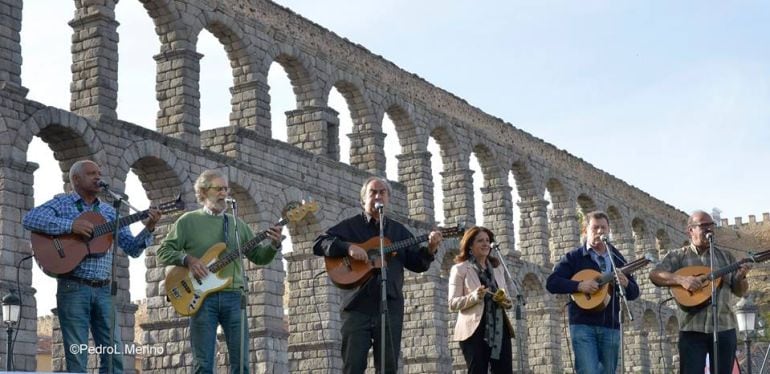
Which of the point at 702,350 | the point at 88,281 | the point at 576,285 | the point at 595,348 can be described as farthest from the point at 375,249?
the point at 702,350

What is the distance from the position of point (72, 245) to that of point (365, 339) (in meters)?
2.55

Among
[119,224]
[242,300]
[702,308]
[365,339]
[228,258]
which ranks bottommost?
[365,339]

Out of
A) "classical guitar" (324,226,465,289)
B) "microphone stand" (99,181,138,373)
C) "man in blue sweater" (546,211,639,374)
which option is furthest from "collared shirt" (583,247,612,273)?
"microphone stand" (99,181,138,373)

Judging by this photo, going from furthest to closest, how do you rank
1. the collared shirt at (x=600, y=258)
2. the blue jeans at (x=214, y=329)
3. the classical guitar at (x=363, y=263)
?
the collared shirt at (x=600, y=258), the classical guitar at (x=363, y=263), the blue jeans at (x=214, y=329)

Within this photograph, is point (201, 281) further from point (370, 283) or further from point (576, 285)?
point (576, 285)

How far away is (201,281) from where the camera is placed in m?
11.8

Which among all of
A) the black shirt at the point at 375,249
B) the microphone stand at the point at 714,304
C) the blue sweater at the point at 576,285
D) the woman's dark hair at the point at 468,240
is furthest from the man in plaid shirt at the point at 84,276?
the microphone stand at the point at 714,304

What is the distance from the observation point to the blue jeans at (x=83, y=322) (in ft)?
38.1

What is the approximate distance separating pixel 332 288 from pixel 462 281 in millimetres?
15104

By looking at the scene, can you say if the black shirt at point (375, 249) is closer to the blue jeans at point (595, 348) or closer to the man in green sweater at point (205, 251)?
the man in green sweater at point (205, 251)

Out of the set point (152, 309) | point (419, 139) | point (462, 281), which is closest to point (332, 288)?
point (152, 309)

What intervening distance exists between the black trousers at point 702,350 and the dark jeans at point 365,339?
104 inches

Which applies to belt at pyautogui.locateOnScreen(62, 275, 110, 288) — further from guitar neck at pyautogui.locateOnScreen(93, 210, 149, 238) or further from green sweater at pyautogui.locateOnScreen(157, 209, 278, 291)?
green sweater at pyautogui.locateOnScreen(157, 209, 278, 291)

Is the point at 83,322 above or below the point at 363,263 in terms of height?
below
